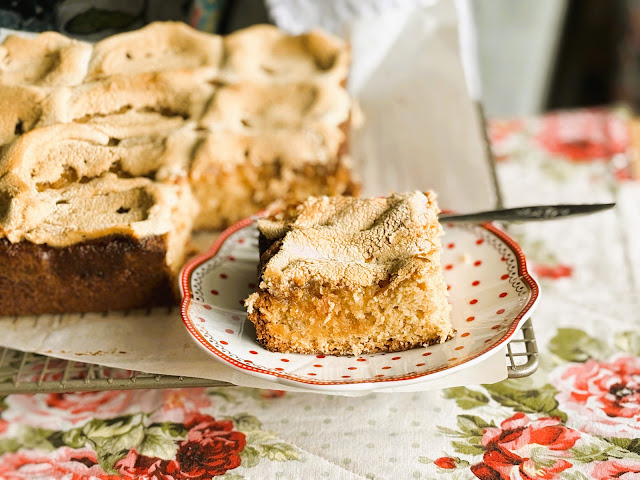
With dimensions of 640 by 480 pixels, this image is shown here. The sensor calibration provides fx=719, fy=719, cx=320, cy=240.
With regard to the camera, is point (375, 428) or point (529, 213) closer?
point (375, 428)

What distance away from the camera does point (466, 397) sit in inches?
47.6

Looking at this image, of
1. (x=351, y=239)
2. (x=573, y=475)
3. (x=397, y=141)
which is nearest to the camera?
(x=573, y=475)

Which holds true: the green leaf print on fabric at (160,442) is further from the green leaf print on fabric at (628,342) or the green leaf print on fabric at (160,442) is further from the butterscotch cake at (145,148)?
the green leaf print on fabric at (628,342)

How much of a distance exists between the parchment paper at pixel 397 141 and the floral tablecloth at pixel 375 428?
101mm

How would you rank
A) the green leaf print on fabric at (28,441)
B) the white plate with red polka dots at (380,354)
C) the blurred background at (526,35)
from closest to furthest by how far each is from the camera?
the white plate with red polka dots at (380,354)
the green leaf print on fabric at (28,441)
the blurred background at (526,35)

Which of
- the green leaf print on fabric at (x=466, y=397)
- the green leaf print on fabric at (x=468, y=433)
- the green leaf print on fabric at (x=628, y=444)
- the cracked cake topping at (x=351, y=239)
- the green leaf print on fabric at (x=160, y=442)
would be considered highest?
the cracked cake topping at (x=351, y=239)

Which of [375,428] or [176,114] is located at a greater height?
[176,114]

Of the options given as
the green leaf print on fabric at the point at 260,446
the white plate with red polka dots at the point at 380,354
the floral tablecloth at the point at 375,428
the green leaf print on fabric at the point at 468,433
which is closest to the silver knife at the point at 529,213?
the white plate with red polka dots at the point at 380,354

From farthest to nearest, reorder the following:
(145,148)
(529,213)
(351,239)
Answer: (145,148) < (529,213) < (351,239)

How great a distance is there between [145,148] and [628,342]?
3.33ft

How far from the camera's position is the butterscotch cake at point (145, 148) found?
1.33 m

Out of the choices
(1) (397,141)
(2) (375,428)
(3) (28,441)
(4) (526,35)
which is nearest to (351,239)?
(2) (375,428)

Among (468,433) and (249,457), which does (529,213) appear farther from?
(249,457)

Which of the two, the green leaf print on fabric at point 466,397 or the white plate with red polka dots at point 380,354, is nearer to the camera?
the white plate with red polka dots at point 380,354
